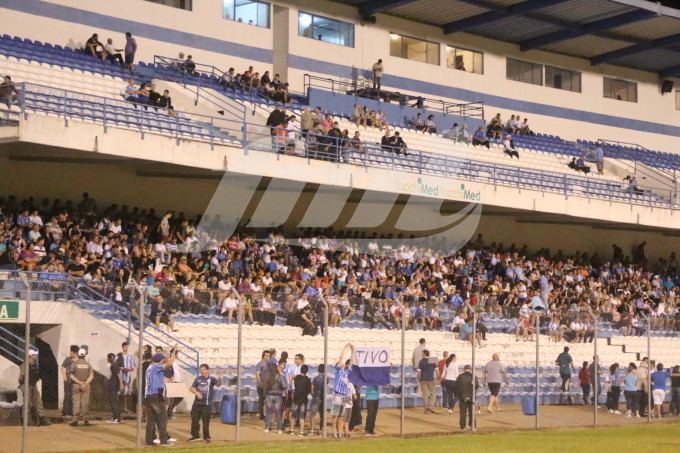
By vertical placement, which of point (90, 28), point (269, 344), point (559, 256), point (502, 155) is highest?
point (90, 28)

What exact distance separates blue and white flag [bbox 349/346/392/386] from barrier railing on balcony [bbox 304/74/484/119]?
65.6 feet

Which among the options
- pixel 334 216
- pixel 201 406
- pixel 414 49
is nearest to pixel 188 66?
pixel 334 216

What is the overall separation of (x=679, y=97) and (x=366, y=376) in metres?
38.8

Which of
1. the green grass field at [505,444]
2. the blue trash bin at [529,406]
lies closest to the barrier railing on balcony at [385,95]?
the blue trash bin at [529,406]

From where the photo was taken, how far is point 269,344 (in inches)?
798

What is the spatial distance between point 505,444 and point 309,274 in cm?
1205

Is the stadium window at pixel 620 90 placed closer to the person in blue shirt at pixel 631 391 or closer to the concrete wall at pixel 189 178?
Result: the concrete wall at pixel 189 178

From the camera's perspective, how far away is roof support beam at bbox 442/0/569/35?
42.7 meters

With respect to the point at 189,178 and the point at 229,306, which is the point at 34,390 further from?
the point at 189,178

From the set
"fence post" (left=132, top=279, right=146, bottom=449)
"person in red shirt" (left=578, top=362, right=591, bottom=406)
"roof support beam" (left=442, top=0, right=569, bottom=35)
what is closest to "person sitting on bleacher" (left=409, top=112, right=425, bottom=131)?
"roof support beam" (left=442, top=0, right=569, bottom=35)

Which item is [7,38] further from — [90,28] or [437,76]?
[437,76]

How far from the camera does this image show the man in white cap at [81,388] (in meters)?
17.4

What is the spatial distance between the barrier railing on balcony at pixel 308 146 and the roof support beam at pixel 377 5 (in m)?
5.90

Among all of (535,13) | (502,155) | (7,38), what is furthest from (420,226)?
(7,38)
